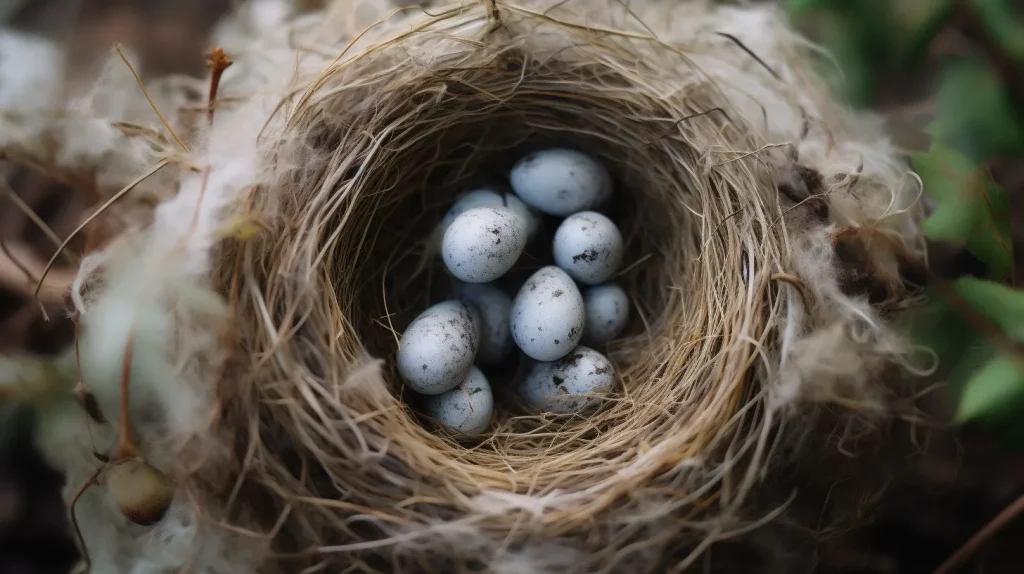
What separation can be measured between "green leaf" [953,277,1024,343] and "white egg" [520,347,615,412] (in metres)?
0.48

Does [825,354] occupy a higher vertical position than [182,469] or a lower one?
higher

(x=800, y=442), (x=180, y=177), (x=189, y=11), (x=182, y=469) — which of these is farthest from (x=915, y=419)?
(x=189, y=11)

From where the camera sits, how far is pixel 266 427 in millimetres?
838

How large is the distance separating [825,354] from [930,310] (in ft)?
0.63

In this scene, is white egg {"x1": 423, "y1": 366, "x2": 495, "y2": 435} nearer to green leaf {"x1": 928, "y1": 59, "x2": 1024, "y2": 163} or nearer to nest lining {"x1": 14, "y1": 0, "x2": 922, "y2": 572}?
nest lining {"x1": 14, "y1": 0, "x2": 922, "y2": 572}

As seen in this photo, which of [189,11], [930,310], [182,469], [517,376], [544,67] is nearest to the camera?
[182,469]

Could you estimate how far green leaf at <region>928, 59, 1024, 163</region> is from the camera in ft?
2.58

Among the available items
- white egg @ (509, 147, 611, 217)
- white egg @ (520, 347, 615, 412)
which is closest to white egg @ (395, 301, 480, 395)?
white egg @ (520, 347, 615, 412)

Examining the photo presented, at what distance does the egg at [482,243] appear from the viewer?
1.04 meters

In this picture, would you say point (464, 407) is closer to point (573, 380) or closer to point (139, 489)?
point (573, 380)

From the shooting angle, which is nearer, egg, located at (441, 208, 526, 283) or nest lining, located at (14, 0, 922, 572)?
nest lining, located at (14, 0, 922, 572)

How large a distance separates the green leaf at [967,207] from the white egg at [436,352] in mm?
616

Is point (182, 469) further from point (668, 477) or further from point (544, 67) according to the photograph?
point (544, 67)

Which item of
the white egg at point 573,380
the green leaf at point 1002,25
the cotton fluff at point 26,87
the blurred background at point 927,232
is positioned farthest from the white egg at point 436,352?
the green leaf at point 1002,25
